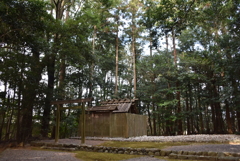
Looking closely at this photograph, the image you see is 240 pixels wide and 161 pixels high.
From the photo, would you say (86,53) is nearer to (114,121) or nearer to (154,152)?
(114,121)

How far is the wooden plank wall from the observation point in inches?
474

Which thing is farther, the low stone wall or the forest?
the forest

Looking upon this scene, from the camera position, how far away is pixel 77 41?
488 inches

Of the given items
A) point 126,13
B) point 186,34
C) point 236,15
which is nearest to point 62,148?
point 236,15

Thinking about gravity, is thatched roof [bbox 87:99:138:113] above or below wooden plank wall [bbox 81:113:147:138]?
above

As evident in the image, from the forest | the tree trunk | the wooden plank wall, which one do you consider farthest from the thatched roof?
the tree trunk

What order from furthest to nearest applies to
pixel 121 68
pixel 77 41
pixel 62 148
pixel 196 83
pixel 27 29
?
pixel 121 68, pixel 196 83, pixel 77 41, pixel 62 148, pixel 27 29

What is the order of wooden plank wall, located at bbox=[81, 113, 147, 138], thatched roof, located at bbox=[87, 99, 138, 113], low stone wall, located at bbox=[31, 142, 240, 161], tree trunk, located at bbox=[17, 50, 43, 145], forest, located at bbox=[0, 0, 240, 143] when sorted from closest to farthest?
1. low stone wall, located at bbox=[31, 142, 240, 161]
2. forest, located at bbox=[0, 0, 240, 143]
3. tree trunk, located at bbox=[17, 50, 43, 145]
4. wooden plank wall, located at bbox=[81, 113, 147, 138]
5. thatched roof, located at bbox=[87, 99, 138, 113]

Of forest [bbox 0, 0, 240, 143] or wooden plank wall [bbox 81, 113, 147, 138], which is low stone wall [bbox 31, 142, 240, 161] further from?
wooden plank wall [bbox 81, 113, 147, 138]

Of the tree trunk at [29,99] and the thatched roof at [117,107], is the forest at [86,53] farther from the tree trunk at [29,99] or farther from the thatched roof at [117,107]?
the thatched roof at [117,107]

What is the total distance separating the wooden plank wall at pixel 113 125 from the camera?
12031 millimetres

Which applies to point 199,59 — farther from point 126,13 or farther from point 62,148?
point 62,148

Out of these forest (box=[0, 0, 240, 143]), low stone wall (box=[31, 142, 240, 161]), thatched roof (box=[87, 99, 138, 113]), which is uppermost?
forest (box=[0, 0, 240, 143])

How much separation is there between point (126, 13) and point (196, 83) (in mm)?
10835
